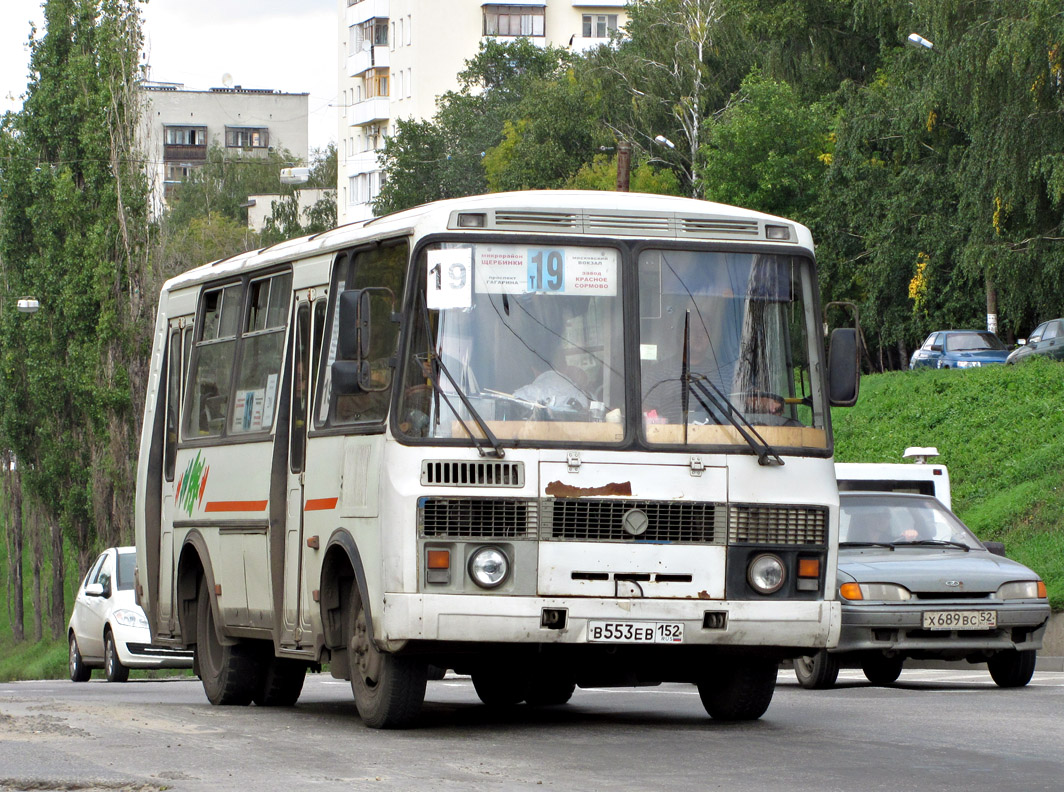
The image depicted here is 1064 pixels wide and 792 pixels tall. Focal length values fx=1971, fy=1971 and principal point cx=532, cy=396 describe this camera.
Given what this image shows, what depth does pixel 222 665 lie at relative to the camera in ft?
44.8

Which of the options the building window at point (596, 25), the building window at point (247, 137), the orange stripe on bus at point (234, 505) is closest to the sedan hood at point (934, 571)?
the orange stripe on bus at point (234, 505)

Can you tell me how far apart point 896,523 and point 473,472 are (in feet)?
23.8

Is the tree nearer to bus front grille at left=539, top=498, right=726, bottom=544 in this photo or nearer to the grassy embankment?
the grassy embankment

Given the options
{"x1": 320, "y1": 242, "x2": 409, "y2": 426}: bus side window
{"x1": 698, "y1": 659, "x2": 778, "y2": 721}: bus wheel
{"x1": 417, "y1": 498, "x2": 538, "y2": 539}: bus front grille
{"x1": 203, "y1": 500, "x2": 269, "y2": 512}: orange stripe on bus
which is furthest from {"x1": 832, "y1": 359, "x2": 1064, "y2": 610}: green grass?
{"x1": 417, "y1": 498, "x2": 538, "y2": 539}: bus front grille

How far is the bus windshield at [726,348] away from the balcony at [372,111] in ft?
305

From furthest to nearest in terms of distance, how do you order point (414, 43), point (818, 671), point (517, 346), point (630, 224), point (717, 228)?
point (414, 43) → point (818, 671) → point (717, 228) → point (630, 224) → point (517, 346)

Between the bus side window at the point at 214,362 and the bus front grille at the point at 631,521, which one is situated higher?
the bus side window at the point at 214,362

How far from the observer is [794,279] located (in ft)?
36.2

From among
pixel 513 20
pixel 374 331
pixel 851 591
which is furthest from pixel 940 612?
pixel 513 20

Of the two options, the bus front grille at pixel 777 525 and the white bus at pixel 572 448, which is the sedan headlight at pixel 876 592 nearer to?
the white bus at pixel 572 448

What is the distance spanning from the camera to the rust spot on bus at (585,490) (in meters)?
10.3

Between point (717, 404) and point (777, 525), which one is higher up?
point (717, 404)

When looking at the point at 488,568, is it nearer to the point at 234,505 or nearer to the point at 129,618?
the point at 234,505

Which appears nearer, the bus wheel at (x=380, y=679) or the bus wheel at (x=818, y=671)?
the bus wheel at (x=380, y=679)
